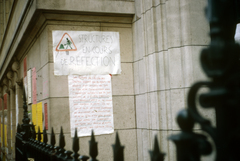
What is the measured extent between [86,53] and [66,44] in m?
0.41

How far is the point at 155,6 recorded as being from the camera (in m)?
5.05

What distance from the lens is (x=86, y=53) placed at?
5.50 metres

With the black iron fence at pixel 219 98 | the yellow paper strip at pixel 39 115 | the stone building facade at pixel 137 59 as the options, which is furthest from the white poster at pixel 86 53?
the black iron fence at pixel 219 98

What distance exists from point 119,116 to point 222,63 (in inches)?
189

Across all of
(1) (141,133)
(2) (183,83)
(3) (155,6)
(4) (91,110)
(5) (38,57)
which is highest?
(3) (155,6)

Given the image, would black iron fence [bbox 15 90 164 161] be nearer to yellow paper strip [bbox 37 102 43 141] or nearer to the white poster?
the white poster

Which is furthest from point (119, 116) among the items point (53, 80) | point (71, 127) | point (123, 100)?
point (53, 80)

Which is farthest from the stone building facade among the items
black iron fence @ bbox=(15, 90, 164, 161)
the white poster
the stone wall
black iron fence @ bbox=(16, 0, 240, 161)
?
black iron fence @ bbox=(16, 0, 240, 161)

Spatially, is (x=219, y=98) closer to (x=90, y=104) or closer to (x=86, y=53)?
(x=90, y=104)

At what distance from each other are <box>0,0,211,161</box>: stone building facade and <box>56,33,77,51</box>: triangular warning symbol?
150 mm

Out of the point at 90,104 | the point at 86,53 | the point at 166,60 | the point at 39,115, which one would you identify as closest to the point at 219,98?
the point at 166,60

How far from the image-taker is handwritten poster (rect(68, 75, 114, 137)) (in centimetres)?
532

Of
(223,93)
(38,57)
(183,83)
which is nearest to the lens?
(223,93)

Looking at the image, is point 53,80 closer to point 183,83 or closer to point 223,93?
point 183,83
